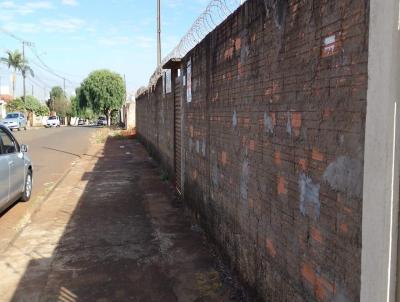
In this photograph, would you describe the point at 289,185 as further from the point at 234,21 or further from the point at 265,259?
the point at 234,21

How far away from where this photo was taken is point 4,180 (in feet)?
24.2

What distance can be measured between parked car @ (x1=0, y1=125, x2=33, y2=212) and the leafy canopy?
52.7 metres

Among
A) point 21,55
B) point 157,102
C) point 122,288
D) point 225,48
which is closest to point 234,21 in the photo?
point 225,48

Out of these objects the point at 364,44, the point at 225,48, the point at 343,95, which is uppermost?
the point at 225,48

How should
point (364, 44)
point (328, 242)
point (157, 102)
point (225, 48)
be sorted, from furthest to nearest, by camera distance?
1. point (157, 102)
2. point (225, 48)
3. point (328, 242)
4. point (364, 44)

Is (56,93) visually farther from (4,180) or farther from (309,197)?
(309,197)

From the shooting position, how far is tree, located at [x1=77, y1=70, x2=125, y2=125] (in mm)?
60531

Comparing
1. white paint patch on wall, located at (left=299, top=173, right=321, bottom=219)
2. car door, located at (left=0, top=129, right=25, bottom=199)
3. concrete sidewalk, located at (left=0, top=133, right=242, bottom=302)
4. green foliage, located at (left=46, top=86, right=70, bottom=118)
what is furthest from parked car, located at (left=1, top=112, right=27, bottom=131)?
green foliage, located at (left=46, top=86, right=70, bottom=118)

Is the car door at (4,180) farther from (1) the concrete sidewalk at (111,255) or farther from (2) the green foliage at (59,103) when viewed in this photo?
(2) the green foliage at (59,103)

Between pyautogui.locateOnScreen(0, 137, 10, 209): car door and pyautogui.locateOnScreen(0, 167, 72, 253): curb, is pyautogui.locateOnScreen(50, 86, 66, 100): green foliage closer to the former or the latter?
pyautogui.locateOnScreen(0, 167, 72, 253): curb

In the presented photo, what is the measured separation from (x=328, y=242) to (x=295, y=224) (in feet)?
1.71

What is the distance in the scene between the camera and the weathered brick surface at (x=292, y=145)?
7.95ft

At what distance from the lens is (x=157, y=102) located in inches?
563

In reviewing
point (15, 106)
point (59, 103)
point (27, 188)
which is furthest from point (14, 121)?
point (59, 103)
